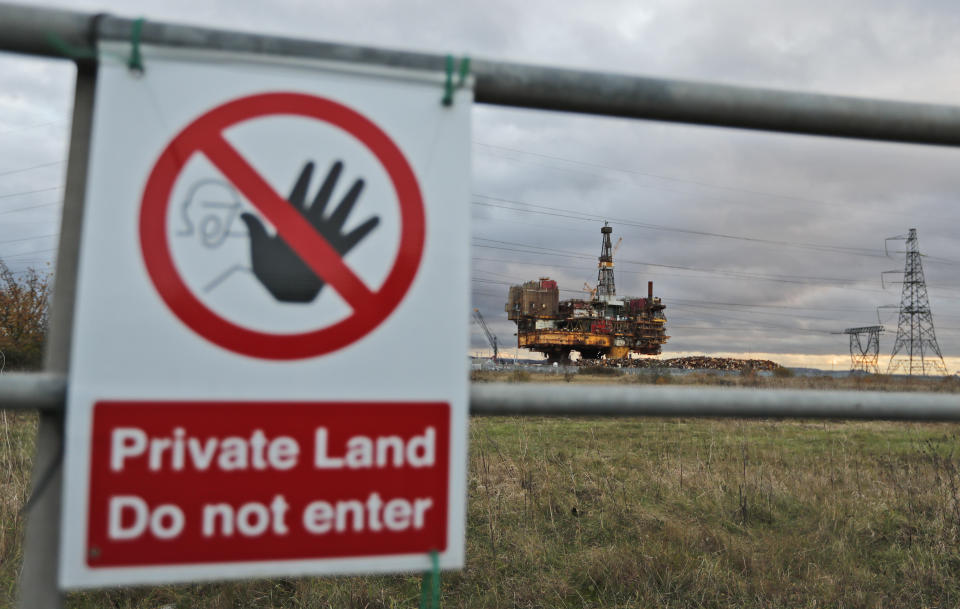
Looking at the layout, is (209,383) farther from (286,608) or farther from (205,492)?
(286,608)

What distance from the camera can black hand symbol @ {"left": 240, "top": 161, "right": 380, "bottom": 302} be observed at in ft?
3.05

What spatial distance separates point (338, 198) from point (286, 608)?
259 centimetres

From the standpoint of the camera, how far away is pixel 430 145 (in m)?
1.04

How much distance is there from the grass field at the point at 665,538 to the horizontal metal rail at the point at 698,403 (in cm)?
209

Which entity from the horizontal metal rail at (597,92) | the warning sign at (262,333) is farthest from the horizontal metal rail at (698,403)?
the horizontal metal rail at (597,92)

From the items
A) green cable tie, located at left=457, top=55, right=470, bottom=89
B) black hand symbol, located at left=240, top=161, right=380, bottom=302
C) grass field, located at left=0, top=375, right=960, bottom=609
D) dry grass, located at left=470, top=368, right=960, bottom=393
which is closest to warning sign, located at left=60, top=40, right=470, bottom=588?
black hand symbol, located at left=240, top=161, right=380, bottom=302

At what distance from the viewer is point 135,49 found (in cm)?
94

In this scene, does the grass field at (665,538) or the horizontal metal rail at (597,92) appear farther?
the grass field at (665,538)

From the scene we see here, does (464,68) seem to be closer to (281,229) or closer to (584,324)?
(281,229)

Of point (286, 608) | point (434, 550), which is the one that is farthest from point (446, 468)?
point (286, 608)

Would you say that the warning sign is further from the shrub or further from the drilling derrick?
the drilling derrick

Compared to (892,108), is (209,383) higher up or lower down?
lower down

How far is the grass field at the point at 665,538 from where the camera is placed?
2.90 m

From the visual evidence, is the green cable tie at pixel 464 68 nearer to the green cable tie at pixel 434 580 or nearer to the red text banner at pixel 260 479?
the red text banner at pixel 260 479
